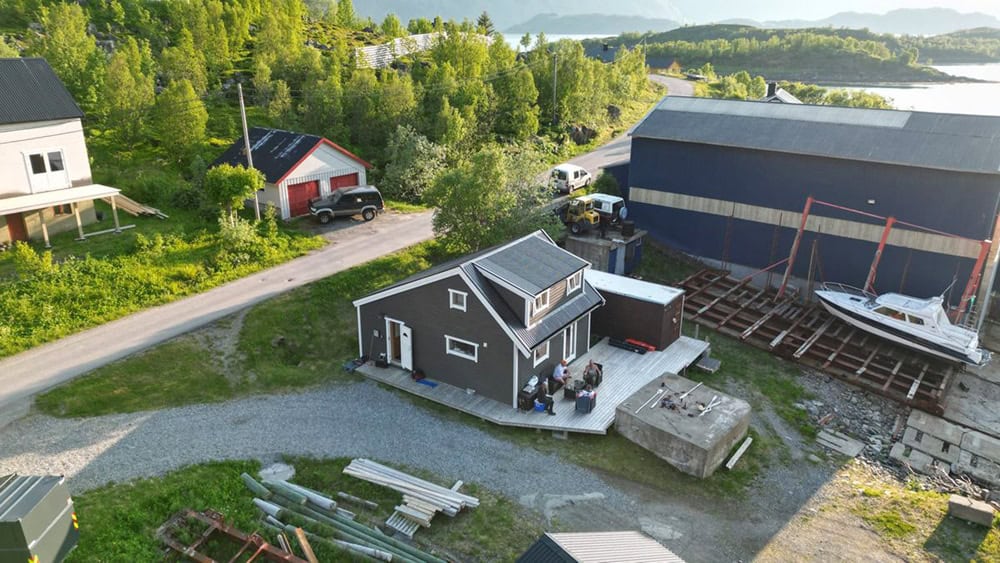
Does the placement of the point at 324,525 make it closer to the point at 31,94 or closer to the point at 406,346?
the point at 406,346

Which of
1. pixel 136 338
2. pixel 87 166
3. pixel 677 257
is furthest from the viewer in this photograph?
pixel 677 257

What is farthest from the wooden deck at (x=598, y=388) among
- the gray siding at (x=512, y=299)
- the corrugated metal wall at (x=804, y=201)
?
the corrugated metal wall at (x=804, y=201)

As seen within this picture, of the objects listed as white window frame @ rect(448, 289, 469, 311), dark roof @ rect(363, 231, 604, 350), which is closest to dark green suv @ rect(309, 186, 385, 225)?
dark roof @ rect(363, 231, 604, 350)

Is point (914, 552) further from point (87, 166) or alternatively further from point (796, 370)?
point (87, 166)

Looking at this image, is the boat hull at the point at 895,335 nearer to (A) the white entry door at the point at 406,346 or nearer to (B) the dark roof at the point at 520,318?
(B) the dark roof at the point at 520,318

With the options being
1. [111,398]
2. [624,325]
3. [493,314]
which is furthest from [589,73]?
[111,398]

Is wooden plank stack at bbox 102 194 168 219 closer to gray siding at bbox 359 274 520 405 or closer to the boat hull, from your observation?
gray siding at bbox 359 274 520 405

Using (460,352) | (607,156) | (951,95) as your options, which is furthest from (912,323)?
(951,95)
